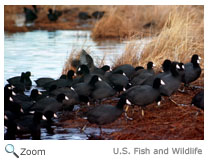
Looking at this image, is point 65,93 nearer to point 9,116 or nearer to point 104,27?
point 9,116

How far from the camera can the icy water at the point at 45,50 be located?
14758 mm

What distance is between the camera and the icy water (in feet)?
48.4

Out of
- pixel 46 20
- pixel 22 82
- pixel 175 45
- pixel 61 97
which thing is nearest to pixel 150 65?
pixel 175 45

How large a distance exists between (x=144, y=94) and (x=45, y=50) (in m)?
10.8

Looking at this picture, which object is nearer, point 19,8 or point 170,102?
point 170,102

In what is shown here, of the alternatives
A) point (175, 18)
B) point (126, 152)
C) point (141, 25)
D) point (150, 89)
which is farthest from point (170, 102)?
point (141, 25)

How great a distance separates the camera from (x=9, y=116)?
28.4 feet

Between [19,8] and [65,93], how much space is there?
2617 cm

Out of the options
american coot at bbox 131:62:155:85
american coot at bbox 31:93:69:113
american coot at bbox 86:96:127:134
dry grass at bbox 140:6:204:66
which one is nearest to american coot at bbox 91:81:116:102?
american coot at bbox 31:93:69:113

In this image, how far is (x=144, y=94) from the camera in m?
8.70

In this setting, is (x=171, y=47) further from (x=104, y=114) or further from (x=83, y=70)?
(x=104, y=114)

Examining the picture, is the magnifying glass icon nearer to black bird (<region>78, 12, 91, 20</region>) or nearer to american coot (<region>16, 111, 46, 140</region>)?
american coot (<region>16, 111, 46, 140</region>)

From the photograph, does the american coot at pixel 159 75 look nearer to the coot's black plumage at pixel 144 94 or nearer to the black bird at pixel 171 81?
the black bird at pixel 171 81

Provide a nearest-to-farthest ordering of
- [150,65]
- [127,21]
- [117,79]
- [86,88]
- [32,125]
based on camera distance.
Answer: [32,125]
[86,88]
[117,79]
[150,65]
[127,21]
